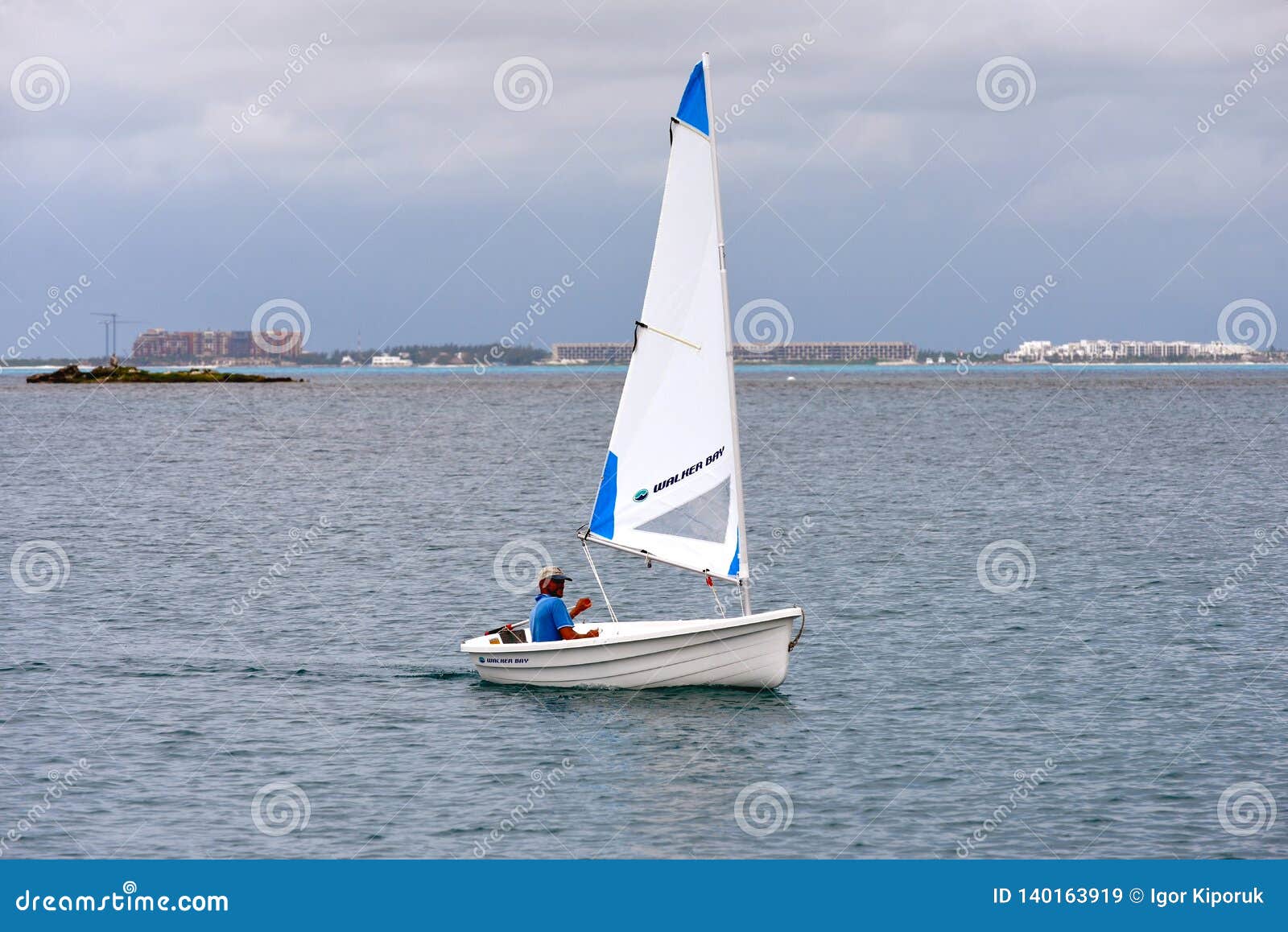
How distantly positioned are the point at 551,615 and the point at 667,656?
7.03ft

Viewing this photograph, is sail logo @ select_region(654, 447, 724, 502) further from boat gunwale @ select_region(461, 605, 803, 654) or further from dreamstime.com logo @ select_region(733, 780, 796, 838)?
dreamstime.com logo @ select_region(733, 780, 796, 838)

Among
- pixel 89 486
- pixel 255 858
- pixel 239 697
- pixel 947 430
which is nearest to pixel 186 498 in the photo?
pixel 89 486

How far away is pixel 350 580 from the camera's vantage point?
40.0m

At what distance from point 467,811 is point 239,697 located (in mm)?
7938

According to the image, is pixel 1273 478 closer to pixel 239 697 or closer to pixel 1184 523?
pixel 1184 523

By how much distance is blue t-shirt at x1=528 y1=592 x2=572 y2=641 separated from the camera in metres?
25.1
